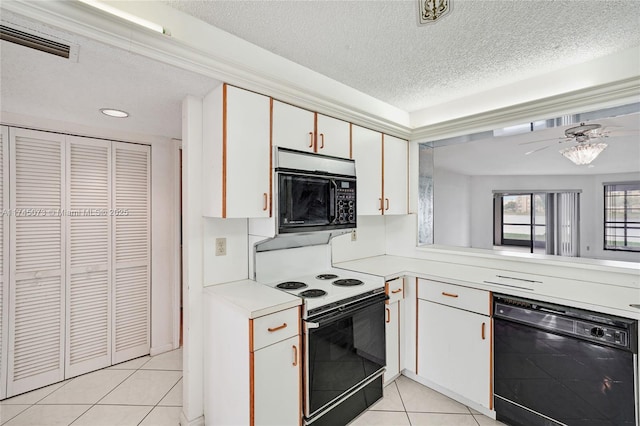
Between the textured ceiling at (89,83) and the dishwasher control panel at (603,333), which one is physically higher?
the textured ceiling at (89,83)

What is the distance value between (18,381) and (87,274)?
0.89 m

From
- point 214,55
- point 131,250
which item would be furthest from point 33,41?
point 131,250

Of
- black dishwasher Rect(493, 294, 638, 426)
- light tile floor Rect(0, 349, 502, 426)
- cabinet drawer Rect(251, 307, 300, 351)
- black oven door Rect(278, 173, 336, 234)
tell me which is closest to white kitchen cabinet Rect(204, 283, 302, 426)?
cabinet drawer Rect(251, 307, 300, 351)

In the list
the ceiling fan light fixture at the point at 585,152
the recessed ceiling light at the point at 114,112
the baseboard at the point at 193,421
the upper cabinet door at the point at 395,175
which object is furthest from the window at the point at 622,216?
the recessed ceiling light at the point at 114,112

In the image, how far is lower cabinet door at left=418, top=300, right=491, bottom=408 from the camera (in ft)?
6.86

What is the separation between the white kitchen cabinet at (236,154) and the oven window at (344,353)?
869 millimetres

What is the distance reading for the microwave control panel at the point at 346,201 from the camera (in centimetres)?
226

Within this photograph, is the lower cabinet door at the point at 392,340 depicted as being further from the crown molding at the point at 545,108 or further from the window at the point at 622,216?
the window at the point at 622,216

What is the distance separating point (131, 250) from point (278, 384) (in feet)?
6.75

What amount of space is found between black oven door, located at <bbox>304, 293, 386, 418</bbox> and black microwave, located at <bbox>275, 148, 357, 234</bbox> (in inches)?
23.9

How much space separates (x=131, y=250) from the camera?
9.41 ft

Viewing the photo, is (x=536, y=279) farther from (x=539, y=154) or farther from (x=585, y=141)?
(x=539, y=154)

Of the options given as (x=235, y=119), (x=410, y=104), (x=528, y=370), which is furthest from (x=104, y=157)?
(x=528, y=370)

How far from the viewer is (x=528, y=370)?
1.90 m
